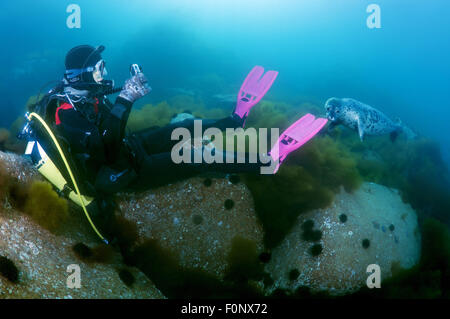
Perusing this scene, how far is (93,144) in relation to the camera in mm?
3203

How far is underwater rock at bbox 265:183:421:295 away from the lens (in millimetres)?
4148

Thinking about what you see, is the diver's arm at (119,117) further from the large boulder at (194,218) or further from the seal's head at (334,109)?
the seal's head at (334,109)

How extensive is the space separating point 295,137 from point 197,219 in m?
2.47

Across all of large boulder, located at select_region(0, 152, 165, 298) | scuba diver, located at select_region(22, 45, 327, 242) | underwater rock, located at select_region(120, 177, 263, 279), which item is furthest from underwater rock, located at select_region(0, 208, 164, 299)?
underwater rock, located at select_region(120, 177, 263, 279)

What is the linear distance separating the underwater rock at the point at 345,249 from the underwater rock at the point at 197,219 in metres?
0.64

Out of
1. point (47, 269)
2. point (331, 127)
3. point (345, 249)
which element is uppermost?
point (331, 127)

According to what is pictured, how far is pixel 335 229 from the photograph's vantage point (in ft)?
14.6

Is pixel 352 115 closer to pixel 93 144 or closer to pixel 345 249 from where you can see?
pixel 345 249

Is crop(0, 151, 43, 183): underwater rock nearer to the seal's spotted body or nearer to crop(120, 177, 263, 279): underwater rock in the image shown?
crop(120, 177, 263, 279): underwater rock

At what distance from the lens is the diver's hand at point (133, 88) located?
3402 mm

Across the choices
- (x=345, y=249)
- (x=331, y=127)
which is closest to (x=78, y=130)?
(x=345, y=249)

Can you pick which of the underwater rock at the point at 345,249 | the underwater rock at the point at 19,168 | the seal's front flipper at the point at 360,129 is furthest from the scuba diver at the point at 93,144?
the seal's front flipper at the point at 360,129

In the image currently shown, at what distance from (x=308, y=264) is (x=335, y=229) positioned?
0.87 metres
